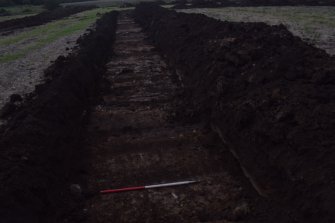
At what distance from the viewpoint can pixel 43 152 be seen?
982 cm

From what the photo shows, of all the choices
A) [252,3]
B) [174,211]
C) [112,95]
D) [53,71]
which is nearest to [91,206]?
→ [174,211]

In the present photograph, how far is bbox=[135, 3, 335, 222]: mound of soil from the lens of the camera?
7684 mm

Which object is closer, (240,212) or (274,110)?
(240,212)

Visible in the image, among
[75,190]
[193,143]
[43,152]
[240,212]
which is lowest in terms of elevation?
[193,143]

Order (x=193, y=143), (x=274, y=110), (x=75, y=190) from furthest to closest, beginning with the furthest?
1. (x=193, y=143)
2. (x=274, y=110)
3. (x=75, y=190)

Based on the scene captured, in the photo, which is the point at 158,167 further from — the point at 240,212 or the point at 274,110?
the point at 240,212

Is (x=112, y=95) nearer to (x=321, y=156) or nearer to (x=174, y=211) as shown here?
(x=174, y=211)

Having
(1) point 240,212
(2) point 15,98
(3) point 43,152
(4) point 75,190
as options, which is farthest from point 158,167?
(2) point 15,98

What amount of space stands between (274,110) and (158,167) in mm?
2808

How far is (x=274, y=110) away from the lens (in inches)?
397

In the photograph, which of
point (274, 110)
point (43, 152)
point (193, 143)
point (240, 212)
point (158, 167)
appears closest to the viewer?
point (240, 212)

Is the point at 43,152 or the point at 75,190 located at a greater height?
the point at 43,152

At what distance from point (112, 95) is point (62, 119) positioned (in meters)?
5.27

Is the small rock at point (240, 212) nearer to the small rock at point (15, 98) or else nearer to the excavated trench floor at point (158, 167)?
Result: the excavated trench floor at point (158, 167)
